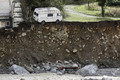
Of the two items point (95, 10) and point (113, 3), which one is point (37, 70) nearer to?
point (95, 10)

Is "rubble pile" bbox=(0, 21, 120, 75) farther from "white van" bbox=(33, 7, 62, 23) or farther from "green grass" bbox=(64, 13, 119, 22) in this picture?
"green grass" bbox=(64, 13, 119, 22)

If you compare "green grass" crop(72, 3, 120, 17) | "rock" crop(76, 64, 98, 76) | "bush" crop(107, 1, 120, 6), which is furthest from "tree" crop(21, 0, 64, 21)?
"rock" crop(76, 64, 98, 76)

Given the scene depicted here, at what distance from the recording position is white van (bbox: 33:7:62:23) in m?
29.8

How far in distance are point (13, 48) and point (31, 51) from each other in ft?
5.77

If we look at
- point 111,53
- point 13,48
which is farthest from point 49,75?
point 111,53

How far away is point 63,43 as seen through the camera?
30516 millimetres

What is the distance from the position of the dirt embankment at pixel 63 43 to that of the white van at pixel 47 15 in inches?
21.2

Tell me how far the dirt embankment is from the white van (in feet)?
1.77

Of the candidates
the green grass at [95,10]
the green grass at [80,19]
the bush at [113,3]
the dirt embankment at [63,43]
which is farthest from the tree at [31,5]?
the bush at [113,3]

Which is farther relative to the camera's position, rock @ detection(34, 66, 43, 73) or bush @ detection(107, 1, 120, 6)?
bush @ detection(107, 1, 120, 6)

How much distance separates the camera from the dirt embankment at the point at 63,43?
29781 mm

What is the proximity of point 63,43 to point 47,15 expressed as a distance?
10.4 feet

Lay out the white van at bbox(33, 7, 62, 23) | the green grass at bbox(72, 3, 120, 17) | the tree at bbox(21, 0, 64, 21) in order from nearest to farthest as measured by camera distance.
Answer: the white van at bbox(33, 7, 62, 23), the tree at bbox(21, 0, 64, 21), the green grass at bbox(72, 3, 120, 17)

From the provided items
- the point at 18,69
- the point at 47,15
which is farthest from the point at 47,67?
the point at 47,15
